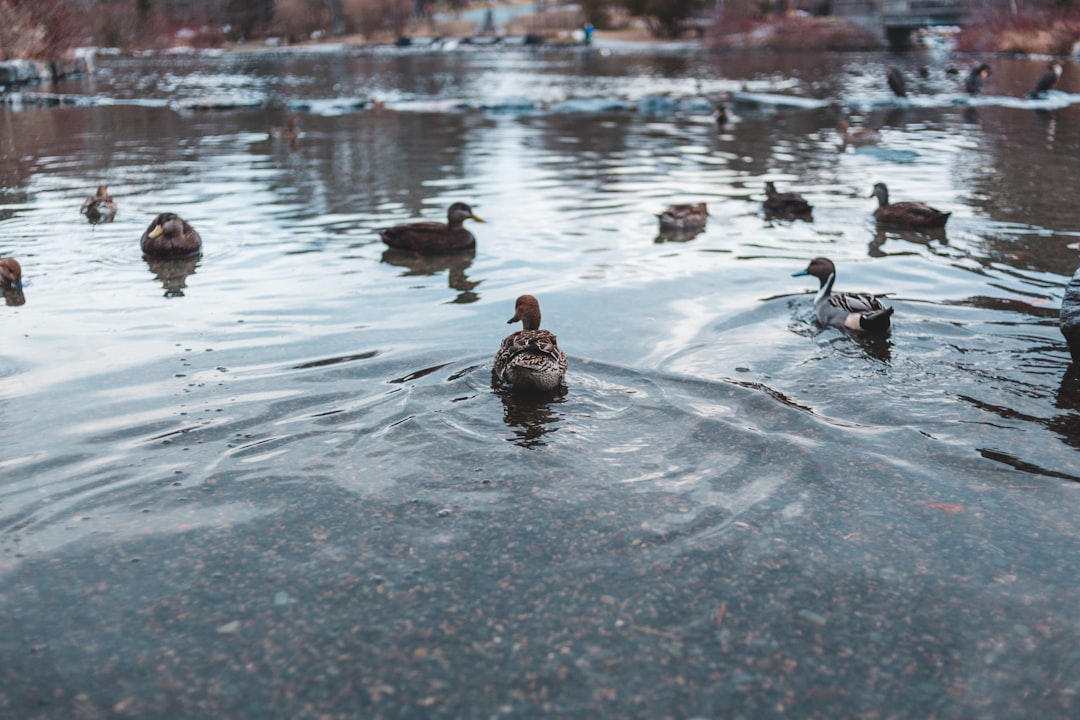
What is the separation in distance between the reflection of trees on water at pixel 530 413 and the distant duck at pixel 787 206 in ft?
23.1

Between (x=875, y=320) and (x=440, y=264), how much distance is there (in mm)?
4718

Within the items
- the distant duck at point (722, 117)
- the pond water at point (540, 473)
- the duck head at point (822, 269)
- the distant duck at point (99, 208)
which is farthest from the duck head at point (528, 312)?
the distant duck at point (722, 117)

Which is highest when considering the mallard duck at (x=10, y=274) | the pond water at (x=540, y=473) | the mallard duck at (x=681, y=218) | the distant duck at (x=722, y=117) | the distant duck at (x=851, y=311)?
the distant duck at (x=722, y=117)

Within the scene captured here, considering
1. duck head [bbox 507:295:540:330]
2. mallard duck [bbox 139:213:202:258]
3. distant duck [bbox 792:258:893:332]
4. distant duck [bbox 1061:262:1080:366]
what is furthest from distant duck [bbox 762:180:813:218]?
mallard duck [bbox 139:213:202:258]

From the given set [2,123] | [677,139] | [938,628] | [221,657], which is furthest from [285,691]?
[2,123]

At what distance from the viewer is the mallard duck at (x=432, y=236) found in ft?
35.6

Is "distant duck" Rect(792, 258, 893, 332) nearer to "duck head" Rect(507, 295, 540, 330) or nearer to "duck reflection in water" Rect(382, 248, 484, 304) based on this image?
"duck head" Rect(507, 295, 540, 330)

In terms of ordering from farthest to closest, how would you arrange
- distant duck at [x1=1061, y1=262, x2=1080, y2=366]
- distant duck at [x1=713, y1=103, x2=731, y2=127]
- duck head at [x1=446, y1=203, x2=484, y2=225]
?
distant duck at [x1=713, y1=103, x2=731, y2=127] < duck head at [x1=446, y1=203, x2=484, y2=225] < distant duck at [x1=1061, y1=262, x2=1080, y2=366]

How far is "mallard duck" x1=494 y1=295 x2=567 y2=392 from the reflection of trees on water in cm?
6

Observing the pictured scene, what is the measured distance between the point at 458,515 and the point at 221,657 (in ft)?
4.78

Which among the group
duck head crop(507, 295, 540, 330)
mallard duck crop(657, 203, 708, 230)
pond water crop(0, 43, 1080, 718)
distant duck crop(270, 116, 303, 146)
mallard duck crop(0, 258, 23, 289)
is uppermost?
distant duck crop(270, 116, 303, 146)

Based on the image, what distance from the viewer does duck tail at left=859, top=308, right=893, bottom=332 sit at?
779 centimetres

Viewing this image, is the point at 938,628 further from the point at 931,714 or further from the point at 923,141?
the point at 923,141

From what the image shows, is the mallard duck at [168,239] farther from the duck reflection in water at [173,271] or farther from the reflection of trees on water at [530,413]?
the reflection of trees on water at [530,413]
